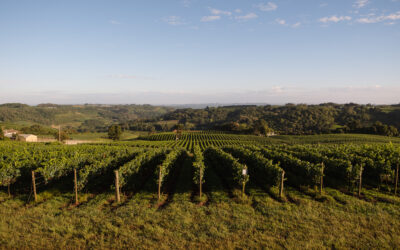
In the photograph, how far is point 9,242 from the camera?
7.90 metres

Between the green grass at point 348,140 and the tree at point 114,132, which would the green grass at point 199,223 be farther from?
the tree at point 114,132

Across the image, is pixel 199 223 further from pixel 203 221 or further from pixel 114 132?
pixel 114 132

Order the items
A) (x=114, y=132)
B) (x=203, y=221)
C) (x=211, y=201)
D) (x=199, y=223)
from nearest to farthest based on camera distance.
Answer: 1. (x=199, y=223)
2. (x=203, y=221)
3. (x=211, y=201)
4. (x=114, y=132)

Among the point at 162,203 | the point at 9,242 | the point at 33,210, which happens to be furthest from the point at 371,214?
the point at 33,210

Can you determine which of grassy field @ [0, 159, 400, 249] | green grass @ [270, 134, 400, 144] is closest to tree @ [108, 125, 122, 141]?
green grass @ [270, 134, 400, 144]

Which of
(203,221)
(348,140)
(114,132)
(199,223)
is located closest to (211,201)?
(203,221)

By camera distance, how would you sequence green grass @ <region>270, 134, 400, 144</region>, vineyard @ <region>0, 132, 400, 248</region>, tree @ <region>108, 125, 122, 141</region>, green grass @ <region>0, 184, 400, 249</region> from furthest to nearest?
tree @ <region>108, 125, 122, 141</region>, green grass @ <region>270, 134, 400, 144</region>, vineyard @ <region>0, 132, 400, 248</region>, green grass @ <region>0, 184, 400, 249</region>

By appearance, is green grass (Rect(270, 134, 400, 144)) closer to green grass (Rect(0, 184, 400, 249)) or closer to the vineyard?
the vineyard

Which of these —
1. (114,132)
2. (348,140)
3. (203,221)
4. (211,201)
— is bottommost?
(348,140)

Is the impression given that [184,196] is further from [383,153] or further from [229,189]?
[383,153]

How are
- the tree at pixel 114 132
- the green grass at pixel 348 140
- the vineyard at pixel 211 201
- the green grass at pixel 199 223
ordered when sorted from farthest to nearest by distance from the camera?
the tree at pixel 114 132 < the green grass at pixel 348 140 < the vineyard at pixel 211 201 < the green grass at pixel 199 223

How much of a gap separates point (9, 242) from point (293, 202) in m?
14.7

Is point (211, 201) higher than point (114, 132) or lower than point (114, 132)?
higher

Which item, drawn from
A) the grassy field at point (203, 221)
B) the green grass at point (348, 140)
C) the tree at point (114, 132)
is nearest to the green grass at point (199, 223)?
the grassy field at point (203, 221)
